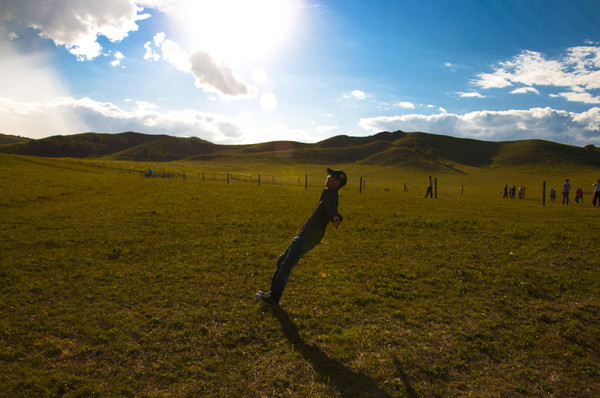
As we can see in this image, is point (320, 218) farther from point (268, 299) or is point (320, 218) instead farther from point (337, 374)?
point (337, 374)

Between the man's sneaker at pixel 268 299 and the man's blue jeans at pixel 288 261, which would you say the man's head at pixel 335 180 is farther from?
the man's sneaker at pixel 268 299

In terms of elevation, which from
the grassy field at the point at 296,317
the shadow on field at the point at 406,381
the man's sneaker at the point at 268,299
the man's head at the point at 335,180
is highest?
the man's head at the point at 335,180

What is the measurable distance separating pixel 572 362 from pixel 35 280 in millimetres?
13851

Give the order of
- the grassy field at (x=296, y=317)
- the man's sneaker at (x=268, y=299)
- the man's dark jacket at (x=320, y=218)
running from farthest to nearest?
1. the man's sneaker at (x=268, y=299)
2. the man's dark jacket at (x=320, y=218)
3. the grassy field at (x=296, y=317)

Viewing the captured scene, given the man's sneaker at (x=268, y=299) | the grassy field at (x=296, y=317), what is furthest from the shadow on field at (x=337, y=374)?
the man's sneaker at (x=268, y=299)

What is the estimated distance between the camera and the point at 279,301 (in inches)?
334

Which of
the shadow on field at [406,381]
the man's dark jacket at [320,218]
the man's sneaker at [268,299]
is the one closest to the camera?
the shadow on field at [406,381]

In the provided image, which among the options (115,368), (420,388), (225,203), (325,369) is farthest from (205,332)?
(225,203)

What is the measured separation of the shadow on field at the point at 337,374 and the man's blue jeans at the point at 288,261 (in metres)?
1.29

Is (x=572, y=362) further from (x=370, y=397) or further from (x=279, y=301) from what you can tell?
(x=279, y=301)

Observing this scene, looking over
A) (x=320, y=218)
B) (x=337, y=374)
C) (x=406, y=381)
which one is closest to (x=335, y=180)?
(x=320, y=218)

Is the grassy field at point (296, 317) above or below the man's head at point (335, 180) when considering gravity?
below

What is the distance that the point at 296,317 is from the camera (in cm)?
760

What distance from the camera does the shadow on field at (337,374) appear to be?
5.16 meters
